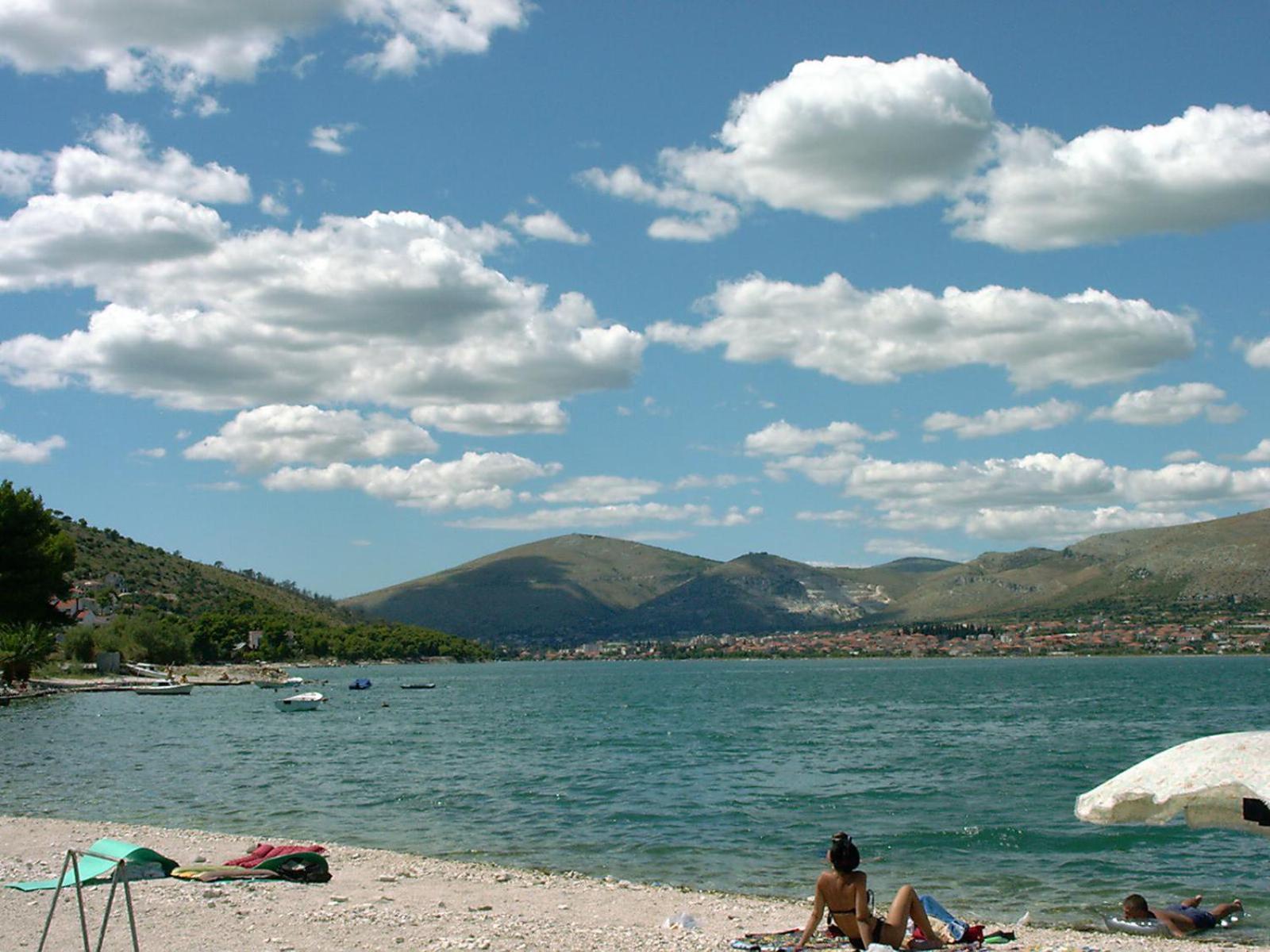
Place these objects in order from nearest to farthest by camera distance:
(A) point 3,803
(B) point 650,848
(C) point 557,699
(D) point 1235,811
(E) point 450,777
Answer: (D) point 1235,811
(B) point 650,848
(A) point 3,803
(E) point 450,777
(C) point 557,699

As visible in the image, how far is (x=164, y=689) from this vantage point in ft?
324

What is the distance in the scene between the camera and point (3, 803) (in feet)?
102

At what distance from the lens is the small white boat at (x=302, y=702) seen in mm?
86312

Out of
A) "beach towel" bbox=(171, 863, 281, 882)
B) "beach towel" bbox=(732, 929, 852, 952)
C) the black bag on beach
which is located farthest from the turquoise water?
"beach towel" bbox=(171, 863, 281, 882)

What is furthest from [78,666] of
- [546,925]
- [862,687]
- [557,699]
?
[546,925]

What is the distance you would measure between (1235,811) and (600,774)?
27267mm

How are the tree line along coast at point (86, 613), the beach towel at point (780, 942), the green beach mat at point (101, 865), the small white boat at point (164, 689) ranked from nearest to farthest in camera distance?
the green beach mat at point (101, 865) < the beach towel at point (780, 942) < the tree line along coast at point (86, 613) < the small white boat at point (164, 689)

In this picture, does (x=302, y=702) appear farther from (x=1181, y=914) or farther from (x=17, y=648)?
(x=1181, y=914)

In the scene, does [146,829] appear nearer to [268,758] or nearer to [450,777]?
[450,777]

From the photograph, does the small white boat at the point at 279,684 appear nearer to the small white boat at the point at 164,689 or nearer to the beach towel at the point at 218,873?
the small white boat at the point at 164,689

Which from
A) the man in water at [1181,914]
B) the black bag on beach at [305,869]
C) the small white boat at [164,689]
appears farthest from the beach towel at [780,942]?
the small white boat at [164,689]

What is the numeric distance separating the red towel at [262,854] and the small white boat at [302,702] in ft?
228

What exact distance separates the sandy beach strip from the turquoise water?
2.54 metres

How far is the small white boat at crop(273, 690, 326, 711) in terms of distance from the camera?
86.3 meters
